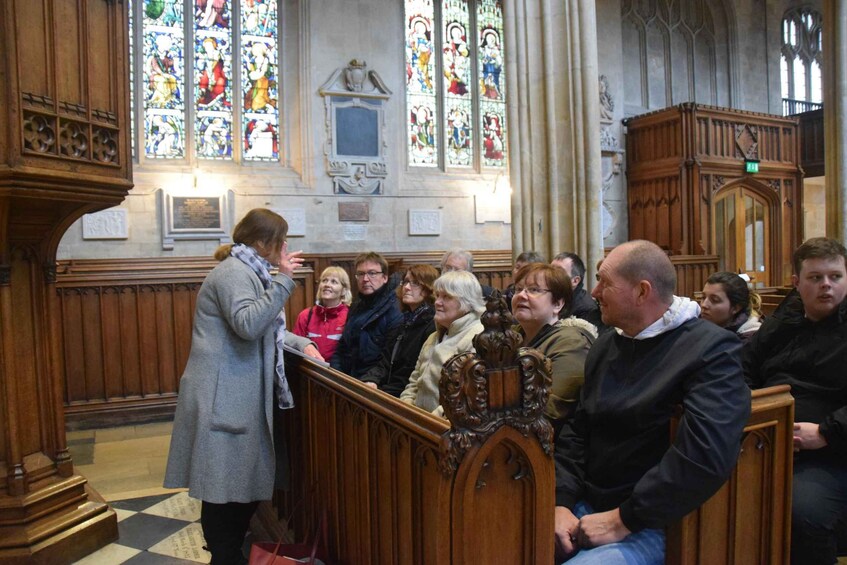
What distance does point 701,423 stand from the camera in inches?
65.1

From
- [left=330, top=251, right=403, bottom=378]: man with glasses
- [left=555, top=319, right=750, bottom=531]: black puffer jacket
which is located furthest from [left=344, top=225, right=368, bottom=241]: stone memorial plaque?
[left=555, top=319, right=750, bottom=531]: black puffer jacket

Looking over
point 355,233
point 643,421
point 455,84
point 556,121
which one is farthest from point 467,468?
point 455,84

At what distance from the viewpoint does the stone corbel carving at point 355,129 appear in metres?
9.41

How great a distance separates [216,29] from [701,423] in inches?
357

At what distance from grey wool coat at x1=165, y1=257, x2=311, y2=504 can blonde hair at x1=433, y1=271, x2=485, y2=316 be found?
24.6 inches

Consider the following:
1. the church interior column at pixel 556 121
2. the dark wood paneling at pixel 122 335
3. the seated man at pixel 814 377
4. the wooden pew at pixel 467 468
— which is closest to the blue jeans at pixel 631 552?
the wooden pew at pixel 467 468

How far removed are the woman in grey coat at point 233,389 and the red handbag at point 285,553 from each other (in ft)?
1.04

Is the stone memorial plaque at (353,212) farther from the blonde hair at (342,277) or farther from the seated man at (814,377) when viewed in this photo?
the seated man at (814,377)

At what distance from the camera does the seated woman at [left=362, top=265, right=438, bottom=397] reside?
3248 mm

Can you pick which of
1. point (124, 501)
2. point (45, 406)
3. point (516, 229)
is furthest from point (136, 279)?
point (516, 229)

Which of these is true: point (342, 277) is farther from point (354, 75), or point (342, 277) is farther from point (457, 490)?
point (354, 75)

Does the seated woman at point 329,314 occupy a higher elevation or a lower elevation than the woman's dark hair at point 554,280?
lower

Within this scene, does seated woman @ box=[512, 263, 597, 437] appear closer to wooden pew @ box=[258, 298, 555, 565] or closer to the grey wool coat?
wooden pew @ box=[258, 298, 555, 565]

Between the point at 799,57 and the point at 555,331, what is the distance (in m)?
14.3
